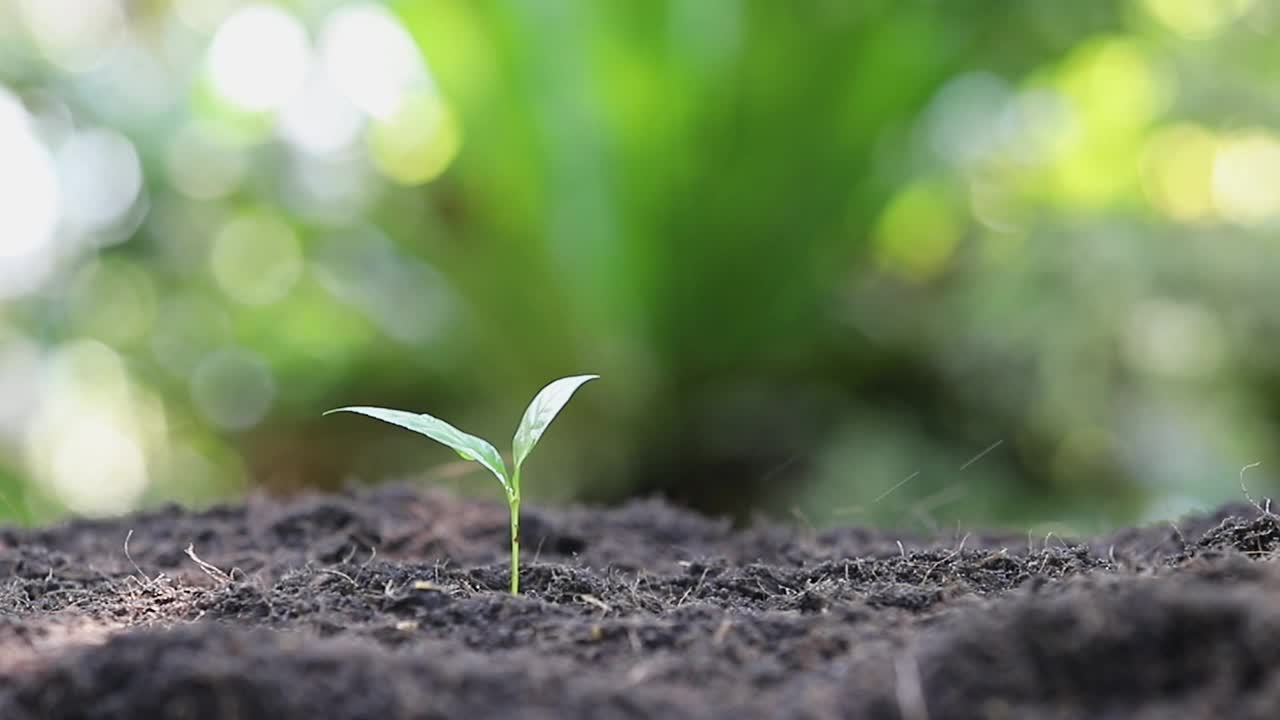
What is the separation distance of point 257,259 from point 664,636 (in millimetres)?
3765

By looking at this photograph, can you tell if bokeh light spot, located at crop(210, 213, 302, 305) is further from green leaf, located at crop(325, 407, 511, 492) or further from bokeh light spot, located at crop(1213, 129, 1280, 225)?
green leaf, located at crop(325, 407, 511, 492)

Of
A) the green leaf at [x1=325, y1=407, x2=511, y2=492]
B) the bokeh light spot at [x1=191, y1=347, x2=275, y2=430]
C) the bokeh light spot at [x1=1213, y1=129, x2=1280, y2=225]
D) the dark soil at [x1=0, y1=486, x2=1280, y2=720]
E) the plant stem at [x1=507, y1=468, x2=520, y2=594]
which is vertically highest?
the bokeh light spot at [x1=1213, y1=129, x2=1280, y2=225]

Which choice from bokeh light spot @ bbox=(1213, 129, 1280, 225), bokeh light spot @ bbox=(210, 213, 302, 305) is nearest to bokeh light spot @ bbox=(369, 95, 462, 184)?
bokeh light spot @ bbox=(210, 213, 302, 305)

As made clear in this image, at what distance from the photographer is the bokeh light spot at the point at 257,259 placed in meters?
4.15

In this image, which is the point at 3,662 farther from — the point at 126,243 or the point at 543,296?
the point at 126,243

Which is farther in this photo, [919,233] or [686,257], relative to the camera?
[919,233]

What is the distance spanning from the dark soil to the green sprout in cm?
7

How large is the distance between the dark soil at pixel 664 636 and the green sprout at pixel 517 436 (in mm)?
73

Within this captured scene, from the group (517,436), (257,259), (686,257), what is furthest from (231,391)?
(517,436)

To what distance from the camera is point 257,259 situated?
420cm

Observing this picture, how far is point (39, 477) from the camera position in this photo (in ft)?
12.8

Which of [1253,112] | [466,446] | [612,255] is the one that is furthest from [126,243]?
[1253,112]

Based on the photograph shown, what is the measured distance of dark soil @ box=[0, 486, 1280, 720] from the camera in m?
0.62

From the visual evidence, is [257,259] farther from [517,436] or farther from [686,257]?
[517,436]
